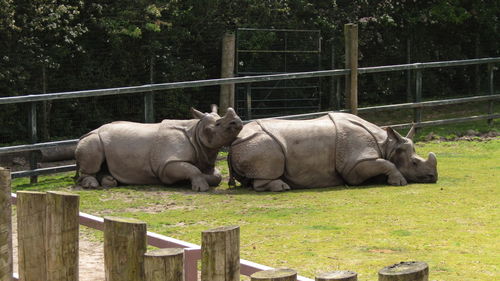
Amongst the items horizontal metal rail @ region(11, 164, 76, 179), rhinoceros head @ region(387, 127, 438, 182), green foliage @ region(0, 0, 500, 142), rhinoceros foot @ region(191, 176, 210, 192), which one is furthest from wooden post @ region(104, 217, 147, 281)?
green foliage @ region(0, 0, 500, 142)

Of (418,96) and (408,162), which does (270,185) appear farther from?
(418,96)

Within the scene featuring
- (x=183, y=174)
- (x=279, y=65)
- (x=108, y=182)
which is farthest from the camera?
(x=279, y=65)

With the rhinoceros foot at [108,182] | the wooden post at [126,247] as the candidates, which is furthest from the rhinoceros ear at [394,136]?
the wooden post at [126,247]

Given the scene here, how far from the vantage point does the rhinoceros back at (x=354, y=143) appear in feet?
38.9

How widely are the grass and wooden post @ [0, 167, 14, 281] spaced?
11.1 feet

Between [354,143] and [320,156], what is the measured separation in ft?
1.53

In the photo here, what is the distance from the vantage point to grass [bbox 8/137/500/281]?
296 inches

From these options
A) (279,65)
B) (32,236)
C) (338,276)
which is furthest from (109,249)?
(279,65)

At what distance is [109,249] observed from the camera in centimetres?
384

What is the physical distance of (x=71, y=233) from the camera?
4047mm

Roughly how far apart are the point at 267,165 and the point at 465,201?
8.06ft

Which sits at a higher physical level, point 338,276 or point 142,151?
point 338,276

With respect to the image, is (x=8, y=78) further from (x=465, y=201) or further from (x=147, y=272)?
(x=147, y=272)

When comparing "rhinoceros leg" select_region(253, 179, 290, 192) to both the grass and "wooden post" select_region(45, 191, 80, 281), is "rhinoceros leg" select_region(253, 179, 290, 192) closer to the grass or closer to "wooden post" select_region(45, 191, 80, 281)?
the grass
